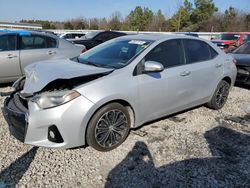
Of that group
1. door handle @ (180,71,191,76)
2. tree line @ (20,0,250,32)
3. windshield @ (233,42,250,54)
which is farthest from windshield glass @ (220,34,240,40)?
tree line @ (20,0,250,32)

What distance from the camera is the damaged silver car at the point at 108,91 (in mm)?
3068

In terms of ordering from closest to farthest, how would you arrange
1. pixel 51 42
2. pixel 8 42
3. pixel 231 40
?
pixel 8 42
pixel 51 42
pixel 231 40

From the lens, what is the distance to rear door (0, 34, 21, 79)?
236 inches

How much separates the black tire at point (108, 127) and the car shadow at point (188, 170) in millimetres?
292

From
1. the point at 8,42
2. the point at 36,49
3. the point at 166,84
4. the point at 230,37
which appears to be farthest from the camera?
the point at 230,37

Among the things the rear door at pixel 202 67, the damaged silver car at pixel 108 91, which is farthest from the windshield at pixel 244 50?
the damaged silver car at pixel 108 91

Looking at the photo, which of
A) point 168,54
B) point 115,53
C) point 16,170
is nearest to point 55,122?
point 16,170

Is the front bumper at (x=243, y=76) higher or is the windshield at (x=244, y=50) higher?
the windshield at (x=244, y=50)

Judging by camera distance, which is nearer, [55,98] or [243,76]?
[55,98]

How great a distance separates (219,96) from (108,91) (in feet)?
9.55

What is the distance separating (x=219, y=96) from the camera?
5238 mm

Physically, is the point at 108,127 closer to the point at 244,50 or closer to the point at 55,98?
the point at 55,98

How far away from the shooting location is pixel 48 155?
3363mm

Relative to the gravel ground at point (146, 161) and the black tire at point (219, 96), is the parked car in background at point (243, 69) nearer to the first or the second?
the black tire at point (219, 96)
